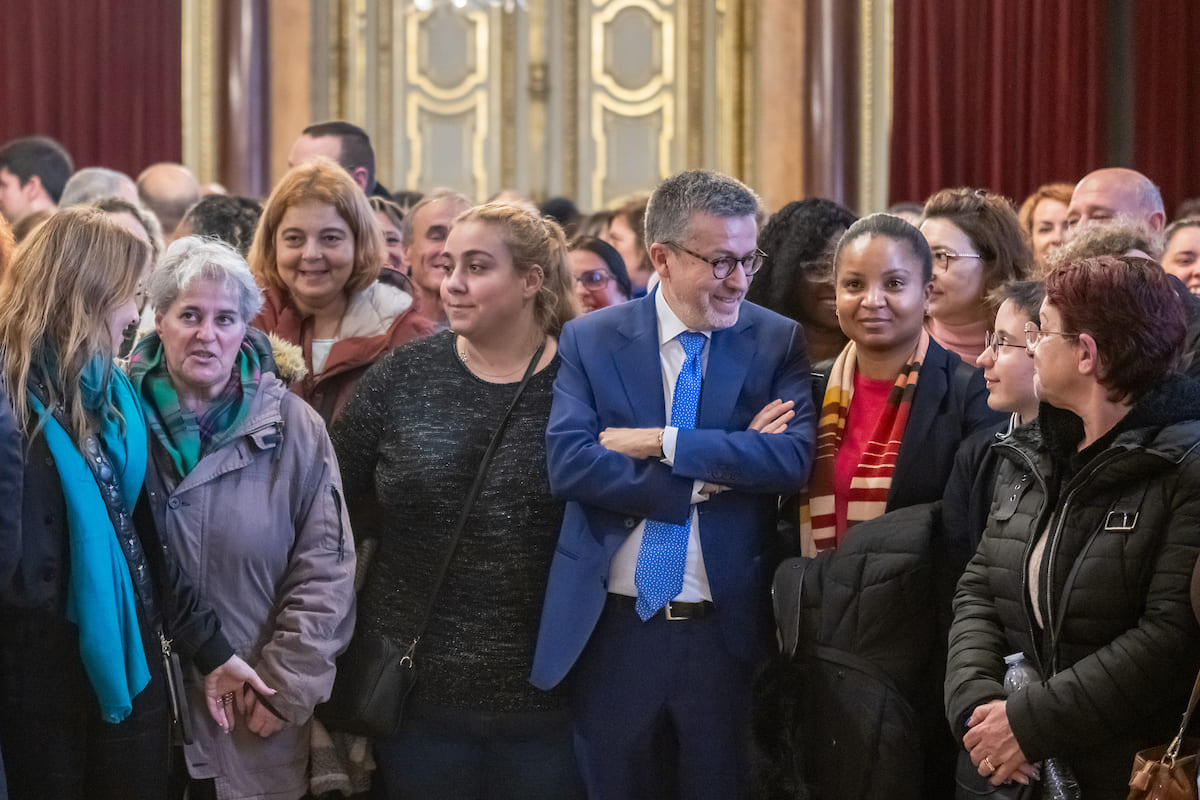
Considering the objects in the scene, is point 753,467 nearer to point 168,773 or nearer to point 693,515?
point 693,515

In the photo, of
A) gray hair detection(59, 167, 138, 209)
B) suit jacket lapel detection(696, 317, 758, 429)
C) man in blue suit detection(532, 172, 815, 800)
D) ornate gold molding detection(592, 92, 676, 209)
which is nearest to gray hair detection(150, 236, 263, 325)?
man in blue suit detection(532, 172, 815, 800)

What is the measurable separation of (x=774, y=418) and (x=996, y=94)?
5.40 m

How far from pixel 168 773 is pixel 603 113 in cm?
678

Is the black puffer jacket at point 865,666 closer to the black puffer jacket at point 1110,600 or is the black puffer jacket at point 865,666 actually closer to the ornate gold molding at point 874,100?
the black puffer jacket at point 1110,600

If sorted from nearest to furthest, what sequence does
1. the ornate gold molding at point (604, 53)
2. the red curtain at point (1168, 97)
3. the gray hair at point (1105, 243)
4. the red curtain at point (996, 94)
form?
the gray hair at point (1105, 243) → the red curtain at point (1168, 97) → the red curtain at point (996, 94) → the ornate gold molding at point (604, 53)

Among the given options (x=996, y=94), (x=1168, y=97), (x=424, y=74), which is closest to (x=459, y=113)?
(x=424, y=74)

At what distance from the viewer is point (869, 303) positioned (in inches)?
121

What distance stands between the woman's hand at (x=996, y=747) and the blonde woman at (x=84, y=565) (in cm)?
143

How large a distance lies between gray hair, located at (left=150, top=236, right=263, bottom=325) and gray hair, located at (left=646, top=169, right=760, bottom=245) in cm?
89

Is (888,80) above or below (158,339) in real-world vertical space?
above

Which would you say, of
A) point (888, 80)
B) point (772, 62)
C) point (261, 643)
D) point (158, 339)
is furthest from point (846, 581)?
point (772, 62)

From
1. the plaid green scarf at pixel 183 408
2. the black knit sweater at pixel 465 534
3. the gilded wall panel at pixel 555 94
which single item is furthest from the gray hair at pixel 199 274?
the gilded wall panel at pixel 555 94

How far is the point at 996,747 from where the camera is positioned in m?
2.64

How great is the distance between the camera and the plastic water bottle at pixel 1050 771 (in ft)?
8.59
